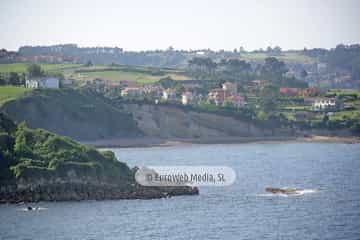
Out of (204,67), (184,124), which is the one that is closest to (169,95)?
(184,124)

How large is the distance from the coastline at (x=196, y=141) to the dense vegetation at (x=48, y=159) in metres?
35.3

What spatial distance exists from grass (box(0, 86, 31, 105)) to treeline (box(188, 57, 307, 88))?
48.4 m

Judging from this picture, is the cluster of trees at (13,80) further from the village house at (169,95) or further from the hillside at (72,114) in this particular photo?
the village house at (169,95)

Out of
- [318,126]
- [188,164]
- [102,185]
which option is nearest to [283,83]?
[318,126]

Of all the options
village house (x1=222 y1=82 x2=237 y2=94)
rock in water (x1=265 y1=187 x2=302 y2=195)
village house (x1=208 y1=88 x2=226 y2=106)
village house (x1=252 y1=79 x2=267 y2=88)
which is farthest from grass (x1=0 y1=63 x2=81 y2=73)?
rock in water (x1=265 y1=187 x2=302 y2=195)

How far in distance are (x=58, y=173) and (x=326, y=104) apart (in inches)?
3020

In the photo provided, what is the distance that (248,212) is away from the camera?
2109 inches

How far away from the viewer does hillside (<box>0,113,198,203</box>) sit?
56031mm

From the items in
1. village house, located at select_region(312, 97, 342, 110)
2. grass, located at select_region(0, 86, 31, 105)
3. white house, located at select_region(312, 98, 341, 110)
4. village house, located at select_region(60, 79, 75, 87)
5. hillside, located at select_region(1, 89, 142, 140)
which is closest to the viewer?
hillside, located at select_region(1, 89, 142, 140)

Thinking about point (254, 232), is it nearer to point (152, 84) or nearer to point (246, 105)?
point (246, 105)

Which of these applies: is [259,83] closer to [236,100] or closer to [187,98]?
[236,100]

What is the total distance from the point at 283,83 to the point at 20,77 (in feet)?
181

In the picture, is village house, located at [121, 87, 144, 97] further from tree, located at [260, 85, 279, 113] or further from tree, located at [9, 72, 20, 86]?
tree, located at [260, 85, 279, 113]

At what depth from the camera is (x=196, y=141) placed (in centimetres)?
10850
